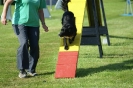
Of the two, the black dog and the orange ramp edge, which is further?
the black dog

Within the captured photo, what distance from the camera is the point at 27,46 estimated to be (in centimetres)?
761

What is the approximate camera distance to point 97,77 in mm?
7352

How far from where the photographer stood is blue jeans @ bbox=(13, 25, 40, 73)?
7504 mm

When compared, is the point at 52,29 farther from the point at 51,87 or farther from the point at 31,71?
the point at 51,87

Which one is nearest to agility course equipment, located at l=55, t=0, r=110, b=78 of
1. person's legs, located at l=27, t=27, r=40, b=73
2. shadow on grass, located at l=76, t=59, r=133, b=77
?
shadow on grass, located at l=76, t=59, r=133, b=77

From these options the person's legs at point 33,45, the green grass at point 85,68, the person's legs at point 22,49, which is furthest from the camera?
the person's legs at point 33,45

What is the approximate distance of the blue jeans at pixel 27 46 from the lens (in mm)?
7504

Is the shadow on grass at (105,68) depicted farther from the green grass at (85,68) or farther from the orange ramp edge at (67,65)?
the orange ramp edge at (67,65)

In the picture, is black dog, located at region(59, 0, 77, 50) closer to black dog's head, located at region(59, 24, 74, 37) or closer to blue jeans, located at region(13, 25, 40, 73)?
black dog's head, located at region(59, 24, 74, 37)

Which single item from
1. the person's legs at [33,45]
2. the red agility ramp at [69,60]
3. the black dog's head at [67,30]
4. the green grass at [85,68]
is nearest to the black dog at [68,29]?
the black dog's head at [67,30]

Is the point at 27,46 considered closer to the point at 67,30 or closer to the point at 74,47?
the point at 67,30

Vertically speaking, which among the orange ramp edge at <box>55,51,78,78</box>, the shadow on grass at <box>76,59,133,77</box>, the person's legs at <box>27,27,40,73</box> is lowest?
the shadow on grass at <box>76,59,133,77</box>

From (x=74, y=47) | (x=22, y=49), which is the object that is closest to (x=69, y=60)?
(x=74, y=47)

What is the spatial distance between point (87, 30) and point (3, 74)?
3.23 metres
